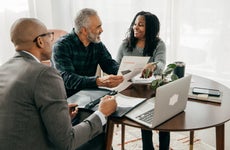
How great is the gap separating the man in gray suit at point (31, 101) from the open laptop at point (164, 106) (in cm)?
33

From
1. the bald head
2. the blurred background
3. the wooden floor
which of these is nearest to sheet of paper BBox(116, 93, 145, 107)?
the bald head

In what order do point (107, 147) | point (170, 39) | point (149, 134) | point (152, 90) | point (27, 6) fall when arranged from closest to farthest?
point (107, 147), point (152, 90), point (149, 134), point (170, 39), point (27, 6)

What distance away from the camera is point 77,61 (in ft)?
6.37

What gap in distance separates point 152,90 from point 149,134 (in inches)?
17.9

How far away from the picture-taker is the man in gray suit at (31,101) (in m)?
1.03

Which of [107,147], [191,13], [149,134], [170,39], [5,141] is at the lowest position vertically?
[149,134]

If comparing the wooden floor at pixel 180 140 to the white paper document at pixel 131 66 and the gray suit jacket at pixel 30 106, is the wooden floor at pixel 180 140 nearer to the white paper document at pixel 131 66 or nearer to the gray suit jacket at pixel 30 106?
the white paper document at pixel 131 66

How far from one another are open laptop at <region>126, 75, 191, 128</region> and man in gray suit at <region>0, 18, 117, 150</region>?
1.08 feet

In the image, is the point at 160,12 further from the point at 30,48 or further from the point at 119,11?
the point at 30,48

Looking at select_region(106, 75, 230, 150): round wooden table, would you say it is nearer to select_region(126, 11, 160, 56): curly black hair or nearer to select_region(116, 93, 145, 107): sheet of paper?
select_region(116, 93, 145, 107): sheet of paper

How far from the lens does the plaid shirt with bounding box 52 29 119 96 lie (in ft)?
5.77

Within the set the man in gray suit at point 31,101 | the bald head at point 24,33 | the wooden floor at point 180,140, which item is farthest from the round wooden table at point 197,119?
the wooden floor at point 180,140

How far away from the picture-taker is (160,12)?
2645mm

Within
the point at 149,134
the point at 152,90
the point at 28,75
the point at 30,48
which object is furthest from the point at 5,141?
the point at 149,134
